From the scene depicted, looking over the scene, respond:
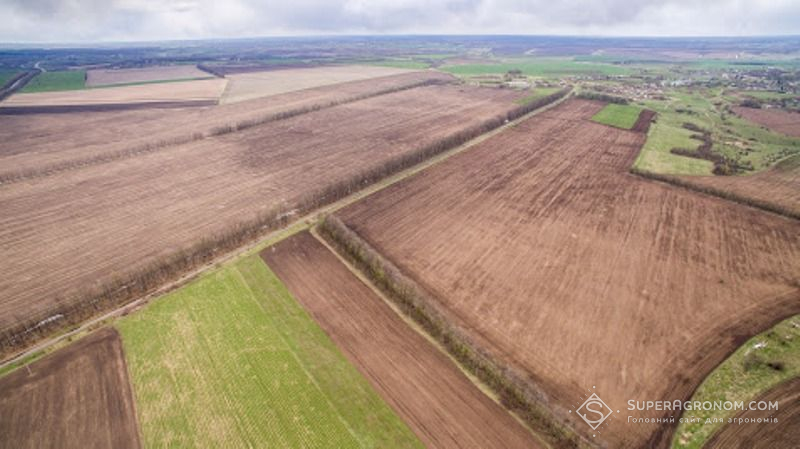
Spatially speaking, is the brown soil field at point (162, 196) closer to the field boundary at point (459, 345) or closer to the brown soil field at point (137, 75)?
the field boundary at point (459, 345)

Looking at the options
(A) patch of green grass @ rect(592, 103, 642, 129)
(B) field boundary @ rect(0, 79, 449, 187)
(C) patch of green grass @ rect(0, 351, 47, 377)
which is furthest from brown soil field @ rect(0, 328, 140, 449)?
(A) patch of green grass @ rect(592, 103, 642, 129)

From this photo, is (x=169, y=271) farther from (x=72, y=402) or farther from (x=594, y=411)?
Answer: (x=594, y=411)

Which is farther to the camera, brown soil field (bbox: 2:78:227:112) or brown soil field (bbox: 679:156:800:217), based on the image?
brown soil field (bbox: 2:78:227:112)

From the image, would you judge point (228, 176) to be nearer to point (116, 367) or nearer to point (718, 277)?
point (116, 367)

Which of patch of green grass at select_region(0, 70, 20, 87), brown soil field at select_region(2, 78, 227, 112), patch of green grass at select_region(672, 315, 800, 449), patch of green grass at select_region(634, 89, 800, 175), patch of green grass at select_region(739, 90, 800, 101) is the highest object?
patch of green grass at select_region(739, 90, 800, 101)

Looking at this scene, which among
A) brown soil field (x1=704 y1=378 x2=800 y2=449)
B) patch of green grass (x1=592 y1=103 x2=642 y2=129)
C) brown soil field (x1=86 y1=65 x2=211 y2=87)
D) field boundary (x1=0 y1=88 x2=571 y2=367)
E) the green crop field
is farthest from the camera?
brown soil field (x1=86 y1=65 x2=211 y2=87)

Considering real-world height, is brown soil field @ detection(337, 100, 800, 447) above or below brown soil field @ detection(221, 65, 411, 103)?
above

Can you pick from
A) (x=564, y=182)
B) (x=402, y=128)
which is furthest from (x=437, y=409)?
(x=402, y=128)

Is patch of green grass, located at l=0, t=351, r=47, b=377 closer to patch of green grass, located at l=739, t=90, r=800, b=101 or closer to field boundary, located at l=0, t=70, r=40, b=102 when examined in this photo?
field boundary, located at l=0, t=70, r=40, b=102
